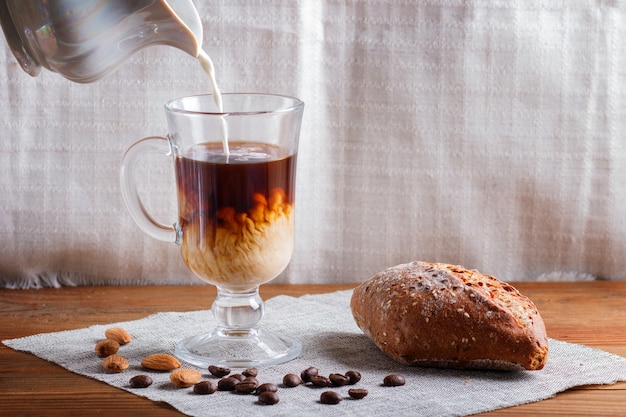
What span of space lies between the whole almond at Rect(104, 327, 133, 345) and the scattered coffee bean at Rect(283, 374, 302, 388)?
297 millimetres

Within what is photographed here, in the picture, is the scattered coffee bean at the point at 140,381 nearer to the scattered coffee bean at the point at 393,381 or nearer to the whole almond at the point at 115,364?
the whole almond at the point at 115,364

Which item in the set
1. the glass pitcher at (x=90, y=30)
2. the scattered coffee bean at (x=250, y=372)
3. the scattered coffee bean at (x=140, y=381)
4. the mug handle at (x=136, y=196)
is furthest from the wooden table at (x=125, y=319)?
the glass pitcher at (x=90, y=30)

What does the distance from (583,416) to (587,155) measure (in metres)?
0.79

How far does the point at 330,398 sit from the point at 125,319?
20.0 inches

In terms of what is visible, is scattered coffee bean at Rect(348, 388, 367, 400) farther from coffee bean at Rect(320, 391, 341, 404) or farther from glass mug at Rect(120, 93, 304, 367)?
glass mug at Rect(120, 93, 304, 367)

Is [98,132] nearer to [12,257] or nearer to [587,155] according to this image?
[12,257]

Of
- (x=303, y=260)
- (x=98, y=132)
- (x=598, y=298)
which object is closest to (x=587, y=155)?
(x=598, y=298)

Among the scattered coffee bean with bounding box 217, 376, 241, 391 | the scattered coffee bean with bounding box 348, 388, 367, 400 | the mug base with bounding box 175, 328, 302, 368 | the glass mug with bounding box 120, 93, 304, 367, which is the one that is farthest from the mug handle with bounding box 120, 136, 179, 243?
the scattered coffee bean with bounding box 348, 388, 367, 400

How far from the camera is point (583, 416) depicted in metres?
1.17

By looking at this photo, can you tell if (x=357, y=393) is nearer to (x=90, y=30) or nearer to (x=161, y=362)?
(x=161, y=362)

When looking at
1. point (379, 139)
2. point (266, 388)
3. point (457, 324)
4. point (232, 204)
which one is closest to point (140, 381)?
point (266, 388)

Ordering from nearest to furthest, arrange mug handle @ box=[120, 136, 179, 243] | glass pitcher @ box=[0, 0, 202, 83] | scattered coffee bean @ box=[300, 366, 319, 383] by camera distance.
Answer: glass pitcher @ box=[0, 0, 202, 83] → scattered coffee bean @ box=[300, 366, 319, 383] → mug handle @ box=[120, 136, 179, 243]

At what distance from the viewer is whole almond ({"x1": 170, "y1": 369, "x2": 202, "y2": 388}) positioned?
1.23m

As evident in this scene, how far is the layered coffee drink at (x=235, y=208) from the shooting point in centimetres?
131
